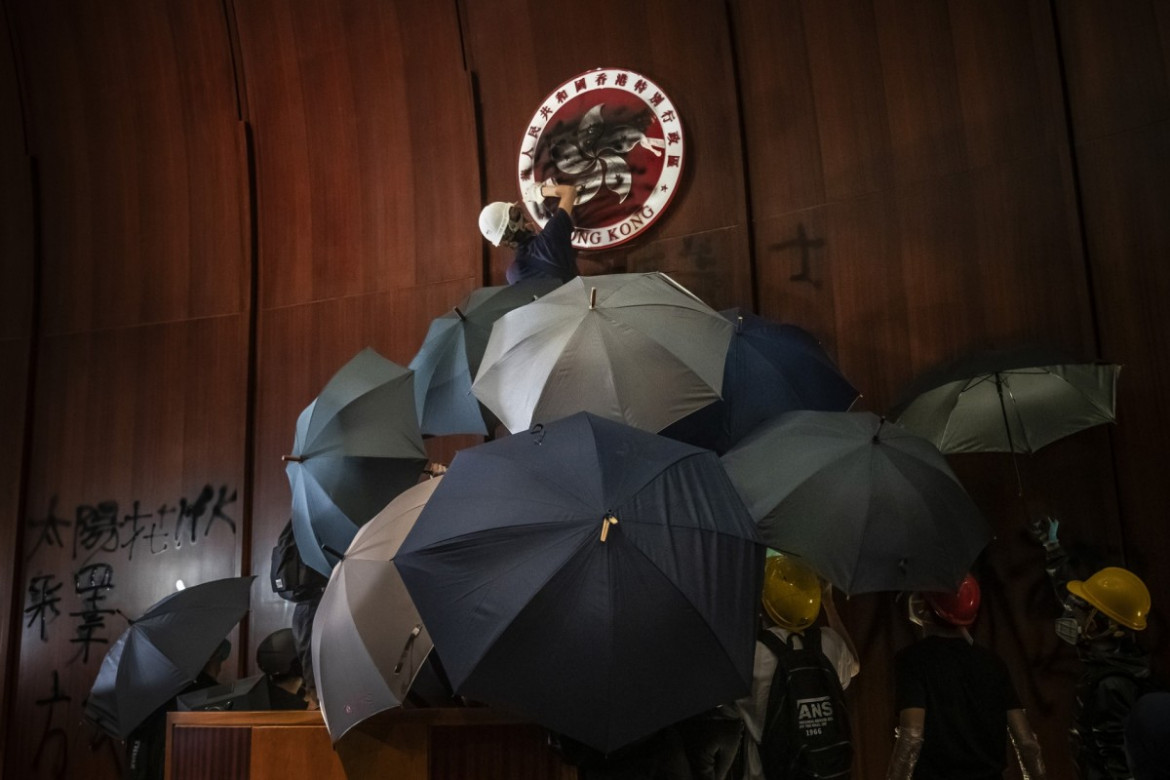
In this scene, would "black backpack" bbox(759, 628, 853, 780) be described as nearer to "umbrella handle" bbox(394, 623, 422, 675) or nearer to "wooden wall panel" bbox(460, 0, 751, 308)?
"umbrella handle" bbox(394, 623, 422, 675)

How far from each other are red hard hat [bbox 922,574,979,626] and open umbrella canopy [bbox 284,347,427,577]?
2229 mm

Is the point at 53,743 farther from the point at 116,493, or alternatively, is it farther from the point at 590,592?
the point at 590,592

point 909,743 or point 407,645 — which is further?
point 909,743

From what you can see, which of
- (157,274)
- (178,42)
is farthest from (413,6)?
(157,274)

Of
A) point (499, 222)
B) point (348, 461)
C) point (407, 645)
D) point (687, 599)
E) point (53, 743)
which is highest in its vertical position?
point (499, 222)

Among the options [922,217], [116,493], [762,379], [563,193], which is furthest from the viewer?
[116,493]

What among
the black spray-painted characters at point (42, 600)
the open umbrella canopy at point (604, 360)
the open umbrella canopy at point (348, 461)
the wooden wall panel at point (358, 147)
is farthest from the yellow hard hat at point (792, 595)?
the black spray-painted characters at point (42, 600)

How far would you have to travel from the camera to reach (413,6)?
6512mm

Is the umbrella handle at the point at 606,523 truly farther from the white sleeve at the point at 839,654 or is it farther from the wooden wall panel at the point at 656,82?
the wooden wall panel at the point at 656,82

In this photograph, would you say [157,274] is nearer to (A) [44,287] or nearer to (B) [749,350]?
(A) [44,287]

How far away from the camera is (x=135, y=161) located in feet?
23.7

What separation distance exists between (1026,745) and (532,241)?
3410 millimetres

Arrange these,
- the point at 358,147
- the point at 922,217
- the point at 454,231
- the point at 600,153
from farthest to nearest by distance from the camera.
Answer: the point at 358,147, the point at 454,231, the point at 600,153, the point at 922,217

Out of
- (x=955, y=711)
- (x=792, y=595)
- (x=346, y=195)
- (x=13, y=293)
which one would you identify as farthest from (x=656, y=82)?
(x=13, y=293)
